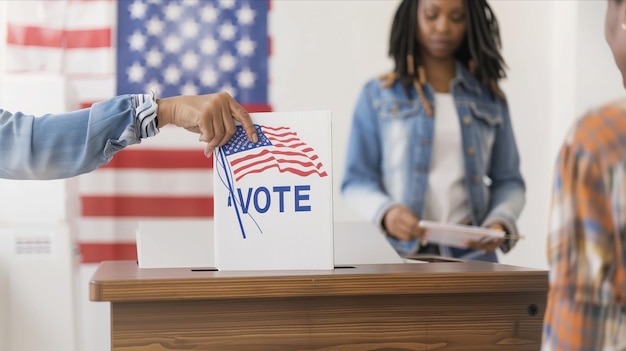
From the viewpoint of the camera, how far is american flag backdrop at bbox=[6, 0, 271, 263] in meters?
3.57

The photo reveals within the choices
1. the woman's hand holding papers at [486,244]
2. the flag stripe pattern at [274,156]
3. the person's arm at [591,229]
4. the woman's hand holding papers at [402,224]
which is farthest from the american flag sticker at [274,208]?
the woman's hand holding papers at [402,224]

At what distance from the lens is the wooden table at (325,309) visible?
1473 mm

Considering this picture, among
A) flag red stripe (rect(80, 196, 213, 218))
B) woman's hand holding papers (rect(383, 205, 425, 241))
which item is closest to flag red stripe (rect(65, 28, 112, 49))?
flag red stripe (rect(80, 196, 213, 218))

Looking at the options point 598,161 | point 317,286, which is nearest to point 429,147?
point 317,286

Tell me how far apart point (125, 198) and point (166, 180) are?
20 cm

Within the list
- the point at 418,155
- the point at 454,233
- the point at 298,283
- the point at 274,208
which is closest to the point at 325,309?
the point at 298,283

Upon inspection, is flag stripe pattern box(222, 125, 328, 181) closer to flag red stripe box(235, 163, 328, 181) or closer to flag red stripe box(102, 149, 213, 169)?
flag red stripe box(235, 163, 328, 181)

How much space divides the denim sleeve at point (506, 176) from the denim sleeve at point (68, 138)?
2.05 metres

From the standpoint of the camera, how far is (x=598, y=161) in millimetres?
1056

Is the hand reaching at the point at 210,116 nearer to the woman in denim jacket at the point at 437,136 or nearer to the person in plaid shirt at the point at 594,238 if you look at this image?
the person in plaid shirt at the point at 594,238

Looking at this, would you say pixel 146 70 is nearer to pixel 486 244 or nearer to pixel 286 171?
pixel 486 244

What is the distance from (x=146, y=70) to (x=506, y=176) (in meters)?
1.65

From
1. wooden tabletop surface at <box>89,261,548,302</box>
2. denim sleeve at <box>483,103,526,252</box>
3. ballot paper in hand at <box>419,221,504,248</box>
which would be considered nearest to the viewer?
wooden tabletop surface at <box>89,261,548,302</box>

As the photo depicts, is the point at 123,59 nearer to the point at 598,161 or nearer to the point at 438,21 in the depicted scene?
the point at 438,21
